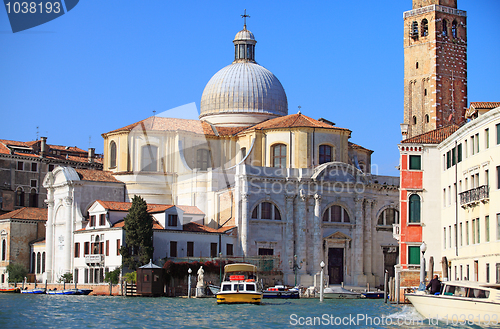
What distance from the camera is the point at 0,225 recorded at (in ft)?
178

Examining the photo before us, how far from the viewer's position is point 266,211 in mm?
49094

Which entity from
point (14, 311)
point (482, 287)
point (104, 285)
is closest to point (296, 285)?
point (104, 285)

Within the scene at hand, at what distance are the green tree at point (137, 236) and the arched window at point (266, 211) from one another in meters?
7.84

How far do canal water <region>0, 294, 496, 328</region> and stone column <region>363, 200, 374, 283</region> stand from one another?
16467 mm

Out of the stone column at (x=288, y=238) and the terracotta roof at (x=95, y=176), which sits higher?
the terracotta roof at (x=95, y=176)

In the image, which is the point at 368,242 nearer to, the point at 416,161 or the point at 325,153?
the point at 325,153

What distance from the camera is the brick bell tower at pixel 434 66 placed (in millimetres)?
53312

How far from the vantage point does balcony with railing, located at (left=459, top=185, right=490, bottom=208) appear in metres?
26.6

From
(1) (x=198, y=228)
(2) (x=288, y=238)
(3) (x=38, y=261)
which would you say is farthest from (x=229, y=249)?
(3) (x=38, y=261)

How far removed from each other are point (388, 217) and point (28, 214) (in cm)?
2401

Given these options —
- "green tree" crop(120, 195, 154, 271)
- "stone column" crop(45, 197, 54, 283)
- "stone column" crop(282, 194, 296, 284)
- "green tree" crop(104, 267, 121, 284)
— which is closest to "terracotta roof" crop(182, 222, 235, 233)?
"green tree" crop(120, 195, 154, 271)

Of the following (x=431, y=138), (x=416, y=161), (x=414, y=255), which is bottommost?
(x=414, y=255)

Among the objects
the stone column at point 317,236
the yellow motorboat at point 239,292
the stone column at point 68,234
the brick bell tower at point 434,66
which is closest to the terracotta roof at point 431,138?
the yellow motorboat at point 239,292

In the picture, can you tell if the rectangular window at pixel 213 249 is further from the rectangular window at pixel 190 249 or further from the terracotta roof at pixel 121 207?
the terracotta roof at pixel 121 207
